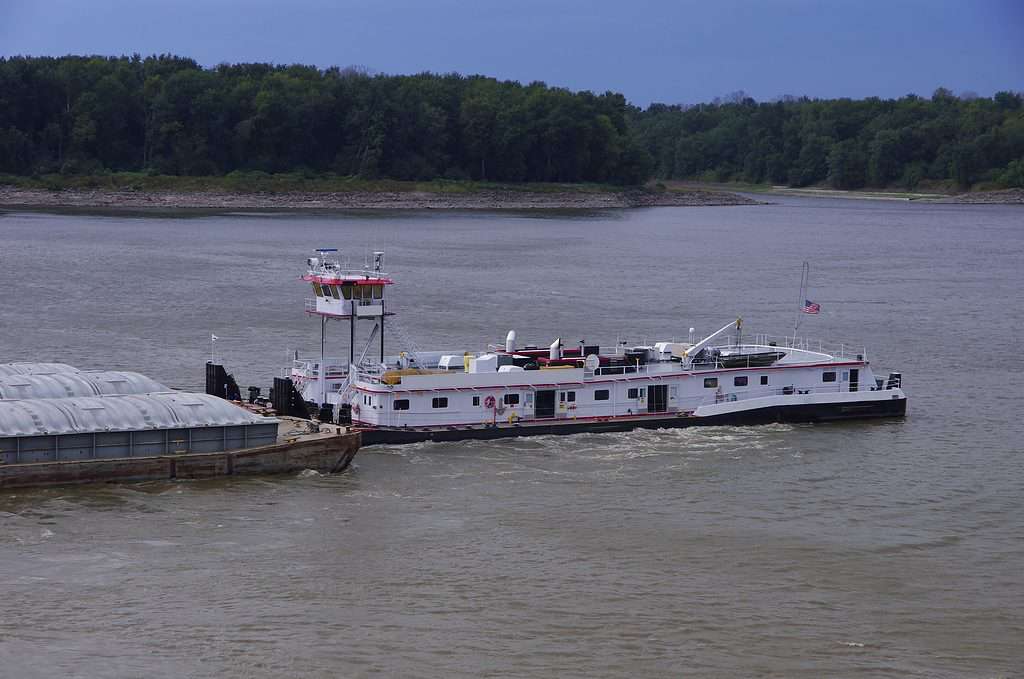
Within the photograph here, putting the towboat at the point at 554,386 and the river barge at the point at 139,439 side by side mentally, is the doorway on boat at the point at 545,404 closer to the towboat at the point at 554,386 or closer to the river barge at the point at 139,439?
the towboat at the point at 554,386

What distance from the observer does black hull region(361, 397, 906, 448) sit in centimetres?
4603

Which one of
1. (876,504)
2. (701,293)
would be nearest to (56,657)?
(876,504)

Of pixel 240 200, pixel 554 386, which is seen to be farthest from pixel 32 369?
pixel 240 200

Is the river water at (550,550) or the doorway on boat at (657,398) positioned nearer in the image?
the river water at (550,550)

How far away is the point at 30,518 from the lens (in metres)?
36.3

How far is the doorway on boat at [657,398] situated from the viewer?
164 ft

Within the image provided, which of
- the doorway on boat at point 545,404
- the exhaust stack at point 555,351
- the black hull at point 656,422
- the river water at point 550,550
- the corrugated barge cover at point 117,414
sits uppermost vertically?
the exhaust stack at point 555,351

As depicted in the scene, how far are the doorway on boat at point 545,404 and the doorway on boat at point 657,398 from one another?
3.59m

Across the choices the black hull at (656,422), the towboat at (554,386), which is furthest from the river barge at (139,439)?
the towboat at (554,386)

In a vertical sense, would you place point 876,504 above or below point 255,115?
below

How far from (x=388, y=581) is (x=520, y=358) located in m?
18.5

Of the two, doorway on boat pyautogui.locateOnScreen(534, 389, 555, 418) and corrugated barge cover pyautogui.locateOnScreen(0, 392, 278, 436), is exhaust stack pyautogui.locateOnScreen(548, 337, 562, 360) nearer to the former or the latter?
doorway on boat pyautogui.locateOnScreen(534, 389, 555, 418)

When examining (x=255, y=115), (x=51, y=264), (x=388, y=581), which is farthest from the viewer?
(x=255, y=115)

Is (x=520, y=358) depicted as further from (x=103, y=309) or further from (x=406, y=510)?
(x=103, y=309)
